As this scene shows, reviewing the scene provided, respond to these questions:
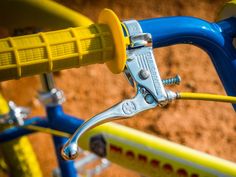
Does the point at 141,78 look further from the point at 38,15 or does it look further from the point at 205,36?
the point at 38,15

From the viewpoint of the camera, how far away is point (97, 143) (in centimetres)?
108

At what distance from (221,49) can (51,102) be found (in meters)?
0.57

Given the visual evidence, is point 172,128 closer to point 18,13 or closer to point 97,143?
point 97,143

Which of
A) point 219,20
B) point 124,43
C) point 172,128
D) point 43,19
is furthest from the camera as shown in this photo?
point 172,128

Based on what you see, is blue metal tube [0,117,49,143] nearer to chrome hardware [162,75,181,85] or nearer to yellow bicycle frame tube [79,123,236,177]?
yellow bicycle frame tube [79,123,236,177]

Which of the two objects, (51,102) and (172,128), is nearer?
(51,102)

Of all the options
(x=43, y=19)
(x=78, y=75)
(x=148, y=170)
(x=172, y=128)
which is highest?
(x=43, y=19)

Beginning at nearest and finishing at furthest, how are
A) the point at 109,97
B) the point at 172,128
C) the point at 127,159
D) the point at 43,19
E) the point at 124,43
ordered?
the point at 124,43, the point at 43,19, the point at 127,159, the point at 172,128, the point at 109,97

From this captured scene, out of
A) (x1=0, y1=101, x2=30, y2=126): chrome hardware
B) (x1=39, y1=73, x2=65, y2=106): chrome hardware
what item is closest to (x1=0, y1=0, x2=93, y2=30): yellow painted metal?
(x1=39, y1=73, x2=65, y2=106): chrome hardware

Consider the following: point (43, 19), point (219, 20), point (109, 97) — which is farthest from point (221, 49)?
point (109, 97)

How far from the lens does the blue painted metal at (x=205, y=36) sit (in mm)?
622

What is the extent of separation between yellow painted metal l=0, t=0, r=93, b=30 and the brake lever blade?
1.16ft

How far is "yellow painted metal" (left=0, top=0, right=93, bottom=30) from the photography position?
2.95 ft

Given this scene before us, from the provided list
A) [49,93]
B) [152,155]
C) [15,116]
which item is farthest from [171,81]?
[15,116]
